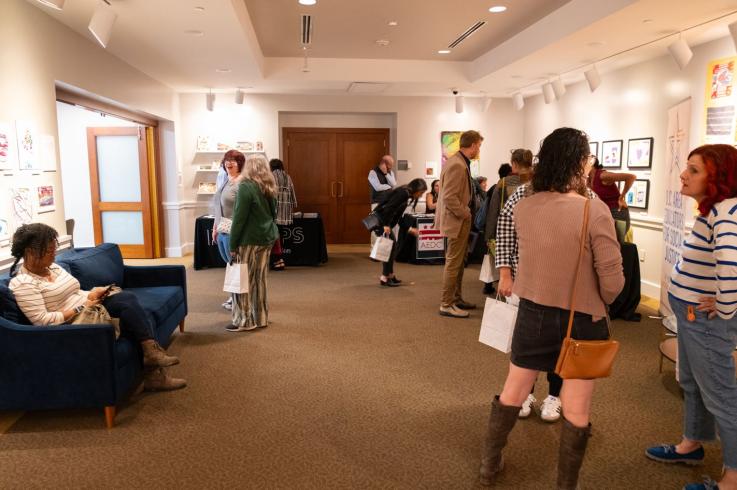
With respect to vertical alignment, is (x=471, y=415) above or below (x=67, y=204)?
below

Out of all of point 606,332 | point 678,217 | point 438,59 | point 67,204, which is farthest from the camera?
point 67,204

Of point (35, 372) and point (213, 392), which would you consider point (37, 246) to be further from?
point (213, 392)

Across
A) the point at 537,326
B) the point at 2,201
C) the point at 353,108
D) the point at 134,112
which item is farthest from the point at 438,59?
the point at 537,326

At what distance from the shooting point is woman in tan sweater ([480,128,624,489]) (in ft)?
6.43

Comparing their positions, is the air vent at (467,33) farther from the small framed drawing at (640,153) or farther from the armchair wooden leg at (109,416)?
the armchair wooden leg at (109,416)

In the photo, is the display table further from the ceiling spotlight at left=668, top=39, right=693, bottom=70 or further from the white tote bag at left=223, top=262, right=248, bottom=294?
the ceiling spotlight at left=668, top=39, right=693, bottom=70

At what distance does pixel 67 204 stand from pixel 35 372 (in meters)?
6.80

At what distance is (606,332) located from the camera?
2.07 meters

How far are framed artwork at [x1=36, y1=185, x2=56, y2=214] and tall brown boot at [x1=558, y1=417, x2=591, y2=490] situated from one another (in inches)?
169

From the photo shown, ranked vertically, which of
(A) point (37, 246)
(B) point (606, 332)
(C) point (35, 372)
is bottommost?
(C) point (35, 372)

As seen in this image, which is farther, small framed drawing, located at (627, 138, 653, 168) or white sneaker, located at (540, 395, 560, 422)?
small framed drawing, located at (627, 138, 653, 168)

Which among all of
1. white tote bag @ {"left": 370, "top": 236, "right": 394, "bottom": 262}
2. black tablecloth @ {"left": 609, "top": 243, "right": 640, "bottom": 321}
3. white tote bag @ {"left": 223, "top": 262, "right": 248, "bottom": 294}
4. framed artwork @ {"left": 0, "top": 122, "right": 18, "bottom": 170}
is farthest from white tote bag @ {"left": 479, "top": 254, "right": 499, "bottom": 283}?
framed artwork @ {"left": 0, "top": 122, "right": 18, "bottom": 170}

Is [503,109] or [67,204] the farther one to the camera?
[503,109]

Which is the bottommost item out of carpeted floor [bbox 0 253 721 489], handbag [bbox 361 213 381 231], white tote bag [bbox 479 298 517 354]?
carpeted floor [bbox 0 253 721 489]
